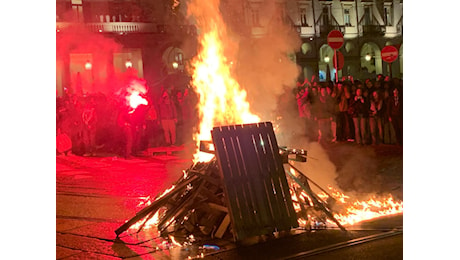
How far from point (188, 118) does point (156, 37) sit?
14.9 metres

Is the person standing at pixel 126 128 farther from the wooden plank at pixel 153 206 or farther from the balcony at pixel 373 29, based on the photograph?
the balcony at pixel 373 29

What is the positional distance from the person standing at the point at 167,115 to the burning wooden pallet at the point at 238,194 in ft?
22.6

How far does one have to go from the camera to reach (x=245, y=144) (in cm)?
532

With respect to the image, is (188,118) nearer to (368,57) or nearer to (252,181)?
(252,181)

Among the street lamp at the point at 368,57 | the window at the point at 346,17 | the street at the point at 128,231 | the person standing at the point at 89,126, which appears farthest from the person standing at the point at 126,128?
the street lamp at the point at 368,57

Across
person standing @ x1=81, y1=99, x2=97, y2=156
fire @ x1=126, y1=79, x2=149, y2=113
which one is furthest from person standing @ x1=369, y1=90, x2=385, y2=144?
person standing @ x1=81, y1=99, x2=97, y2=156

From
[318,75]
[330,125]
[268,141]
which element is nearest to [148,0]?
[318,75]

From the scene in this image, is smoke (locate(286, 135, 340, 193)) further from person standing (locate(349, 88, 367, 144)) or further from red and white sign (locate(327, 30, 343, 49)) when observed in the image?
red and white sign (locate(327, 30, 343, 49))

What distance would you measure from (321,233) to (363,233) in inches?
17.0

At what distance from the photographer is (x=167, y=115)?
1261 centimetres

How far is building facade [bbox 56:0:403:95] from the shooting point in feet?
70.7

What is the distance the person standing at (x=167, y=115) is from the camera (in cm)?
1251
